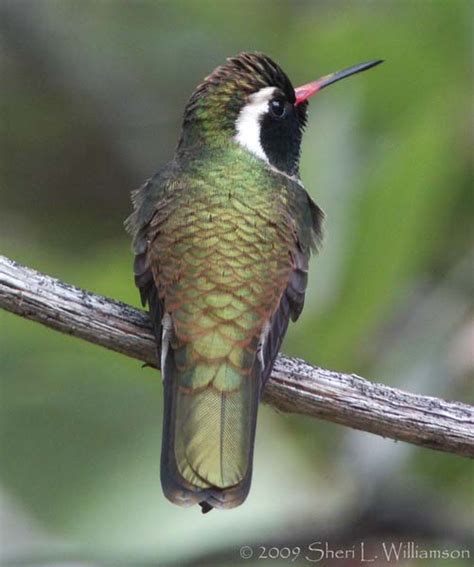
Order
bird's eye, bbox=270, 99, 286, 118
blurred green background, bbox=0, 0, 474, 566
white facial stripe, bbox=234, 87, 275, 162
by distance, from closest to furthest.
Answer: blurred green background, bbox=0, 0, 474, 566, white facial stripe, bbox=234, 87, 275, 162, bird's eye, bbox=270, 99, 286, 118

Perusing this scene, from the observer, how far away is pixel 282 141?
5043mm

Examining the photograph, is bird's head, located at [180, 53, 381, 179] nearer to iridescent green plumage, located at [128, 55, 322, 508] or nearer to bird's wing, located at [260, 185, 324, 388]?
iridescent green plumage, located at [128, 55, 322, 508]

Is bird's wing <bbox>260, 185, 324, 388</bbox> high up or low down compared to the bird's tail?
up

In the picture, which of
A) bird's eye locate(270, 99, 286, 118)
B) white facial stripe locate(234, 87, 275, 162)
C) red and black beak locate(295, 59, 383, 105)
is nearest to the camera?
white facial stripe locate(234, 87, 275, 162)

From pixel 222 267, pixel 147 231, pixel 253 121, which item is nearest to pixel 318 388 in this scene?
pixel 222 267

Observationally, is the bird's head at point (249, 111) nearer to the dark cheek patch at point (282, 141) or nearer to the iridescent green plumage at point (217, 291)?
the dark cheek patch at point (282, 141)

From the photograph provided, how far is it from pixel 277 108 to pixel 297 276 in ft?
2.78

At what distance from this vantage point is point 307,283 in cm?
457

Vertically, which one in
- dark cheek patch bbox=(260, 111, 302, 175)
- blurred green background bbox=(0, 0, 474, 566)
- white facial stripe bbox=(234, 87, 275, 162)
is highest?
white facial stripe bbox=(234, 87, 275, 162)

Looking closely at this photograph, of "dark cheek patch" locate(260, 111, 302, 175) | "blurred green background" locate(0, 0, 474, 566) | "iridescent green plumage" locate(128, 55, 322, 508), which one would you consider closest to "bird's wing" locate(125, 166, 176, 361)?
"iridescent green plumage" locate(128, 55, 322, 508)

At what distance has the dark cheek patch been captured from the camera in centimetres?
491

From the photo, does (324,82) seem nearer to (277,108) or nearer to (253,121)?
(277,108)

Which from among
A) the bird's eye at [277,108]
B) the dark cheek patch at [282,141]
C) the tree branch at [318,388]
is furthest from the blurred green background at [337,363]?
the tree branch at [318,388]

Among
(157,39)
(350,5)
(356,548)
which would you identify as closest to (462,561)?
(356,548)
